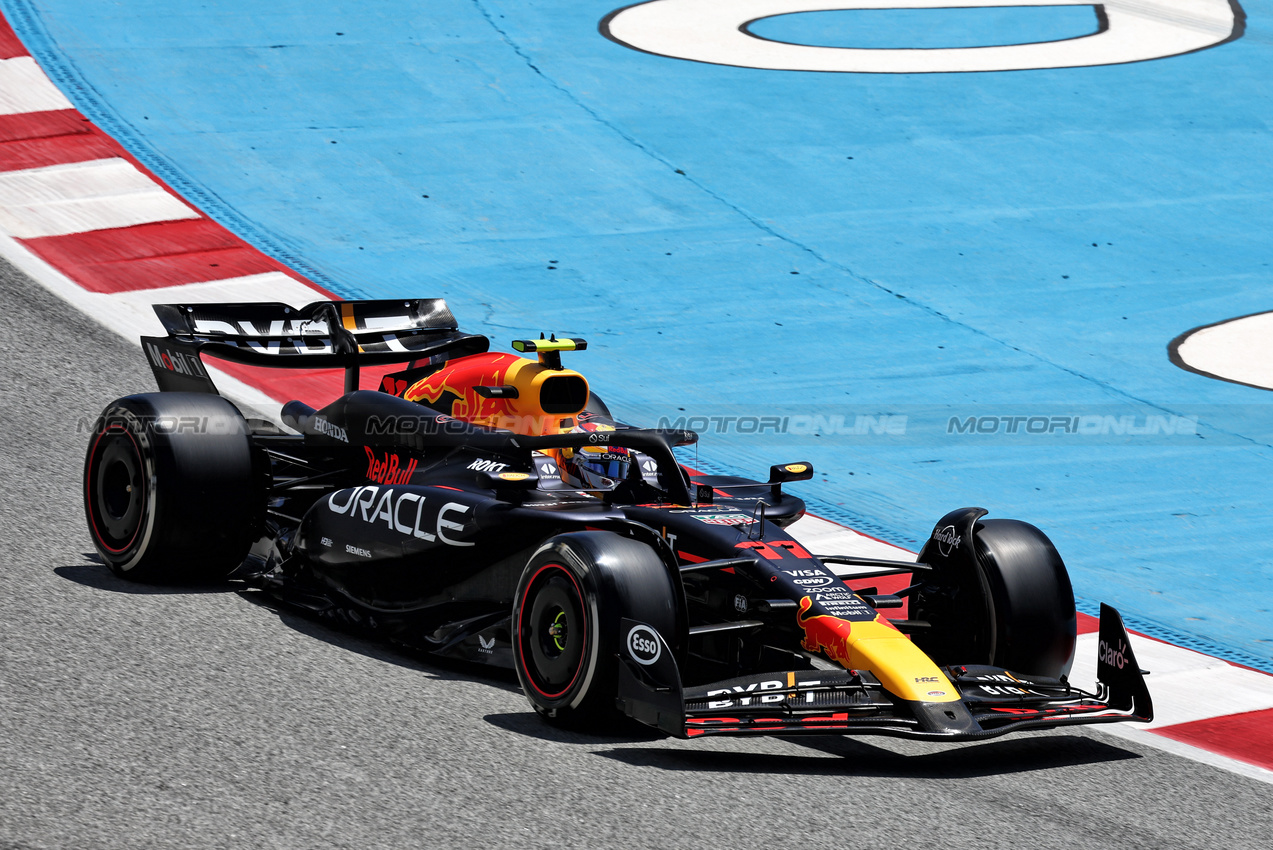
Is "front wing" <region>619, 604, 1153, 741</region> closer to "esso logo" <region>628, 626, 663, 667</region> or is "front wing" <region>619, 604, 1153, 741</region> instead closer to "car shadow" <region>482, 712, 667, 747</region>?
"esso logo" <region>628, 626, 663, 667</region>

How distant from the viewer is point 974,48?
1891 centimetres

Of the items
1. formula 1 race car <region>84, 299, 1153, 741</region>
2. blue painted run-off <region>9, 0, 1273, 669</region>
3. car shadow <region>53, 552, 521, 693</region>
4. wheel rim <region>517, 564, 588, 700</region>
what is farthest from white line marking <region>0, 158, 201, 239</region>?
wheel rim <region>517, 564, 588, 700</region>

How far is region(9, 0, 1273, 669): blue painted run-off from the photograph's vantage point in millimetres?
10453

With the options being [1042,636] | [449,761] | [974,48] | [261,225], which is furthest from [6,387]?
[974,48]

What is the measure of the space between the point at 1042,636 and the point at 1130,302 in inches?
292

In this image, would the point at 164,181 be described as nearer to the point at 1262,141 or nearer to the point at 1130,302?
the point at 1130,302

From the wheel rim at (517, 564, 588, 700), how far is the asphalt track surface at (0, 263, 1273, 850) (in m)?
0.20

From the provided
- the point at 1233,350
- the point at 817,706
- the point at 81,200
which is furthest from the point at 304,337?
the point at 1233,350

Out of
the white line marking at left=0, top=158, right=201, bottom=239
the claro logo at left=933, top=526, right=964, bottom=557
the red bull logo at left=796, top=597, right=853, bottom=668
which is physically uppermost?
the white line marking at left=0, top=158, right=201, bottom=239

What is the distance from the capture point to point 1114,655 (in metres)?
6.18

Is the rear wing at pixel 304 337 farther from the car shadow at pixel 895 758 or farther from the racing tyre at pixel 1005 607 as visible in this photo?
the car shadow at pixel 895 758

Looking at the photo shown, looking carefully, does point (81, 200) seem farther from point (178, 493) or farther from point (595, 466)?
point (595, 466)

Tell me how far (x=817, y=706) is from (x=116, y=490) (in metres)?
3.93

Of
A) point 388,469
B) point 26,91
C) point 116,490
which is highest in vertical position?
point 26,91
